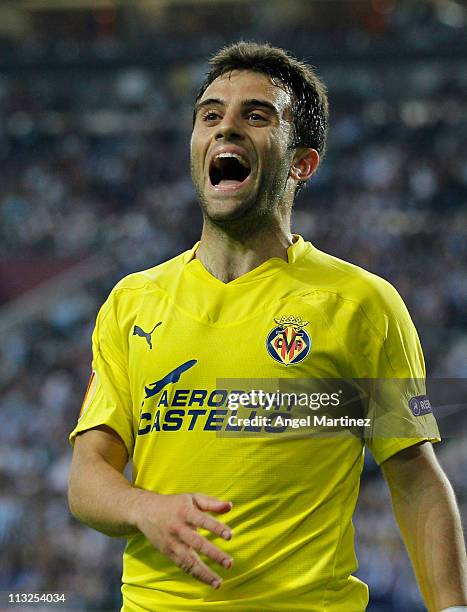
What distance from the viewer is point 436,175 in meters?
12.2

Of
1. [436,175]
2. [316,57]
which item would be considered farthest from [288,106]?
[316,57]

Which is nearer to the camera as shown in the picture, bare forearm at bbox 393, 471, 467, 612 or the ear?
bare forearm at bbox 393, 471, 467, 612

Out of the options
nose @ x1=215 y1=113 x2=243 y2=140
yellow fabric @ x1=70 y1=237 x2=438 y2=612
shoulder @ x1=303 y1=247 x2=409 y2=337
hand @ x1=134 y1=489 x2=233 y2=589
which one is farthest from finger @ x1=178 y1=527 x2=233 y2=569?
nose @ x1=215 y1=113 x2=243 y2=140

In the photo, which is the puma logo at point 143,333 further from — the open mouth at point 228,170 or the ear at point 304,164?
the ear at point 304,164

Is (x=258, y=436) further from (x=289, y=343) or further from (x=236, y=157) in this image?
(x=236, y=157)

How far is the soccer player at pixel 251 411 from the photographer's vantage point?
83.8 inches

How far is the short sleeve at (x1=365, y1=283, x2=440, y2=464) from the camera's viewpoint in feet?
7.34

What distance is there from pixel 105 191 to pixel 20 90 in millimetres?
2483

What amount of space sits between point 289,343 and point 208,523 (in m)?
0.55

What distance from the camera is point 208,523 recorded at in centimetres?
181

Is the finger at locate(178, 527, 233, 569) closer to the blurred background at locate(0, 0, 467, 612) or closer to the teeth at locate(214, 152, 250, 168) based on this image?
the teeth at locate(214, 152, 250, 168)

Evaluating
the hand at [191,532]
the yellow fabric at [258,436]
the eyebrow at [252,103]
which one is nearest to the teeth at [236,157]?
the eyebrow at [252,103]

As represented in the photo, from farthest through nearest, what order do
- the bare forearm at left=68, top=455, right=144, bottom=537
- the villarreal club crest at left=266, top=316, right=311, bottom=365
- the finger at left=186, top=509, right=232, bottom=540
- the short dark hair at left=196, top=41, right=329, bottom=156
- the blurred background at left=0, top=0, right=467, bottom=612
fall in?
the blurred background at left=0, top=0, right=467, bottom=612 → the short dark hair at left=196, top=41, right=329, bottom=156 → the villarreal club crest at left=266, top=316, right=311, bottom=365 → the bare forearm at left=68, top=455, right=144, bottom=537 → the finger at left=186, top=509, right=232, bottom=540

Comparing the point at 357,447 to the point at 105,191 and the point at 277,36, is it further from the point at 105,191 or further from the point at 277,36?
the point at 277,36
